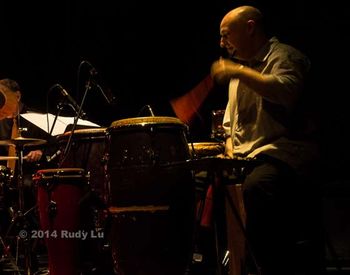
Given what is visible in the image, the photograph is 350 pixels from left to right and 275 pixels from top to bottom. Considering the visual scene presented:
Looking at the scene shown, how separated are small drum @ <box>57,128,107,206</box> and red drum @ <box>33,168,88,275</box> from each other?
43 cm

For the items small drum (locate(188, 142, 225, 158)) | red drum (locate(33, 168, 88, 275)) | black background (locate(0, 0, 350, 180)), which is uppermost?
black background (locate(0, 0, 350, 180))

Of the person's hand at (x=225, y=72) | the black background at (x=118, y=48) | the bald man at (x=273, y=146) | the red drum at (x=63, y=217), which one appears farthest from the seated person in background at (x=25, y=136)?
the person's hand at (x=225, y=72)

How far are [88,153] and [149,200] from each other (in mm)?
1218

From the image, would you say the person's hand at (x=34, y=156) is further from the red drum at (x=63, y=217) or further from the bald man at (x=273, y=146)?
the bald man at (x=273, y=146)

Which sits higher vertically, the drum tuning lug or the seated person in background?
the seated person in background

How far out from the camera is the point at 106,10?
6129 millimetres

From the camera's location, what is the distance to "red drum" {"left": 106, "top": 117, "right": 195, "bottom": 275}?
3.20m

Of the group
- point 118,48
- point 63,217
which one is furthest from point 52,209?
point 118,48

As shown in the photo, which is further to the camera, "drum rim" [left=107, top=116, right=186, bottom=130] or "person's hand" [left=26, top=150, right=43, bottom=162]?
"person's hand" [left=26, top=150, right=43, bottom=162]

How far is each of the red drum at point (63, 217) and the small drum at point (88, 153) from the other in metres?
0.43

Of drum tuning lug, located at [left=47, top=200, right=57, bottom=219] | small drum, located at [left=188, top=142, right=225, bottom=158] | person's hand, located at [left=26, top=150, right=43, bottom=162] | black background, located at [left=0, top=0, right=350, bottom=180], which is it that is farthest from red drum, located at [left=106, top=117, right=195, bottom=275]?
black background, located at [left=0, top=0, right=350, bottom=180]

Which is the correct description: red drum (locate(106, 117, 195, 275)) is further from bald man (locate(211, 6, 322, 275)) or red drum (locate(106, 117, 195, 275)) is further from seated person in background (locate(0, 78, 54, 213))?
seated person in background (locate(0, 78, 54, 213))

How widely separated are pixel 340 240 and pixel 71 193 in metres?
2.31

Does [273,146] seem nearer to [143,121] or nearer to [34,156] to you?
[143,121]
